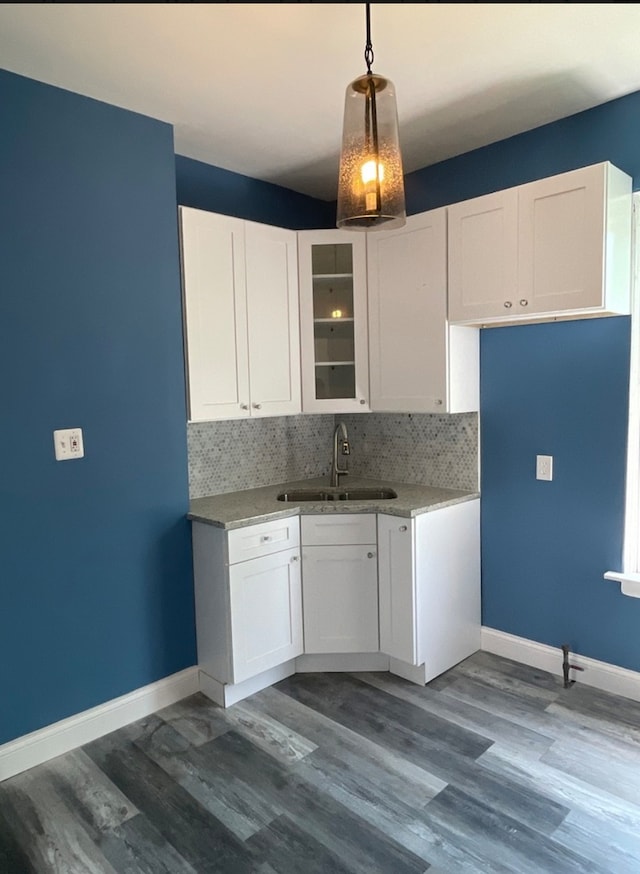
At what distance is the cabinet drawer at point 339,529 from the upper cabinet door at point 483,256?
1.04 m

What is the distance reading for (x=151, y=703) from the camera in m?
2.49

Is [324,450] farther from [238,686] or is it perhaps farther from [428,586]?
[238,686]

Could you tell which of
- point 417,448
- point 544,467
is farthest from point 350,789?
point 417,448

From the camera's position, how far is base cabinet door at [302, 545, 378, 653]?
272cm

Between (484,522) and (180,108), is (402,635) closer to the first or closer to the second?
(484,522)

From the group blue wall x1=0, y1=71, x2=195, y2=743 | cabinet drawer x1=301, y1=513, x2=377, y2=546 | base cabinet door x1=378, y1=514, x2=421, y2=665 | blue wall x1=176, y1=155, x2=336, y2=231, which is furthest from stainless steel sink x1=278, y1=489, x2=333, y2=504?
blue wall x1=176, y1=155, x2=336, y2=231

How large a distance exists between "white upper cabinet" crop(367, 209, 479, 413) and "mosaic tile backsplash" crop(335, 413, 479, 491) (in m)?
0.21

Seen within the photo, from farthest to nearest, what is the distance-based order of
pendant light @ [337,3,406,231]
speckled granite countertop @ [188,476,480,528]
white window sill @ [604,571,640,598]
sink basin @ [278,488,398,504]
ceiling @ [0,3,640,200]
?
sink basin @ [278,488,398,504], speckled granite countertop @ [188,476,480,528], white window sill @ [604,571,640,598], ceiling @ [0,3,640,200], pendant light @ [337,3,406,231]

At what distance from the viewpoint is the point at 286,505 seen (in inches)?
106

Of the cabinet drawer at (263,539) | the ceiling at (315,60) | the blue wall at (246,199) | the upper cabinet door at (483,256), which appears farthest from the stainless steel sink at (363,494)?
the ceiling at (315,60)

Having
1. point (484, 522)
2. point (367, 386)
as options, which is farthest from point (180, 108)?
point (484, 522)

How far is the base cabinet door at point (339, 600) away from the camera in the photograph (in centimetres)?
272

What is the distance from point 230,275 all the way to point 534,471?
5.67 feet

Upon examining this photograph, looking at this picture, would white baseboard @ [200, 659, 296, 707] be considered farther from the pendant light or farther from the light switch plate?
the pendant light
